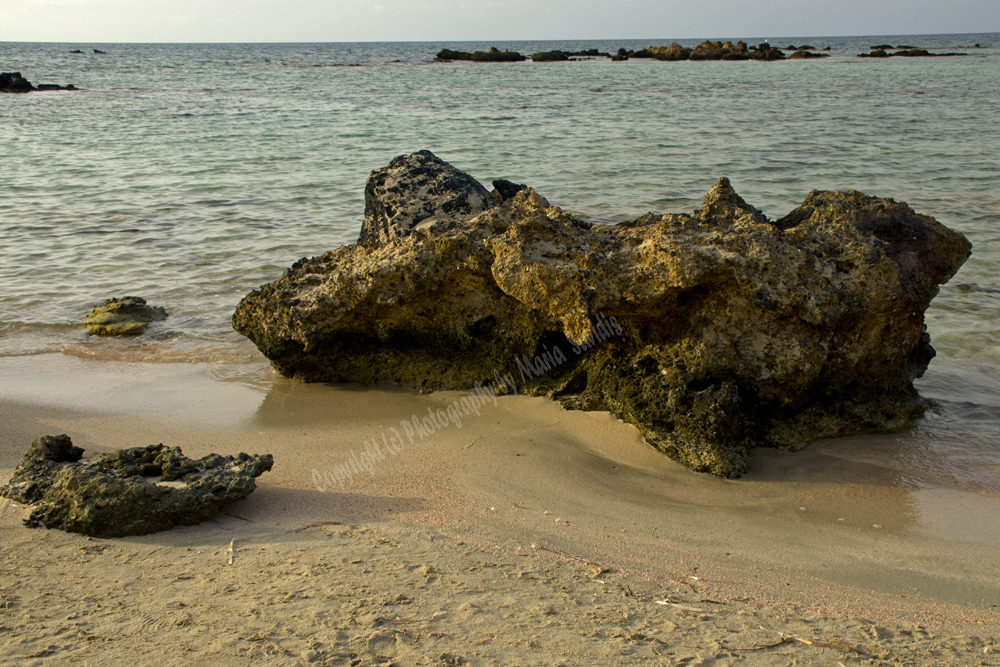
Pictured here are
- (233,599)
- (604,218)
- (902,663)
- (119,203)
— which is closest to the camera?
(902,663)

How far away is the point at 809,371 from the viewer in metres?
3.42

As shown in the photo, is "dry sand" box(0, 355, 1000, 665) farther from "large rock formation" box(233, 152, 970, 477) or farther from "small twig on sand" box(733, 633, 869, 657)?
"large rock formation" box(233, 152, 970, 477)

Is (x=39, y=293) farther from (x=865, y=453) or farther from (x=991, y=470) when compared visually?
(x=991, y=470)

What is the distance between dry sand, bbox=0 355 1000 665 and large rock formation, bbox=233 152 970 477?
22cm

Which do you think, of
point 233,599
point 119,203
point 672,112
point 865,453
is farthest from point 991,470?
point 672,112

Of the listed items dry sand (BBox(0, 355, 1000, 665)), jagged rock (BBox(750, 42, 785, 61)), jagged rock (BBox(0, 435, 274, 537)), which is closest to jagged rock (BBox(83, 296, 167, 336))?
dry sand (BBox(0, 355, 1000, 665))

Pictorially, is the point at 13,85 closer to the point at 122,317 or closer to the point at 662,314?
the point at 122,317

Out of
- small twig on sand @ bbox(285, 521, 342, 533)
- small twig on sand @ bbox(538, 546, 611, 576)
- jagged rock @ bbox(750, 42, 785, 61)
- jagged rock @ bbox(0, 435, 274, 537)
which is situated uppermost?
jagged rock @ bbox(750, 42, 785, 61)

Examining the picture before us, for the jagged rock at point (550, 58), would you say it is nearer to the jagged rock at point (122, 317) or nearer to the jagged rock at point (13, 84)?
the jagged rock at point (13, 84)

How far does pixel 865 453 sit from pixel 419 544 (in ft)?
7.30

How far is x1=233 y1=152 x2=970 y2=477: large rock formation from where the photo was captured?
3346 millimetres

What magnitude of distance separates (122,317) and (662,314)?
4028 millimetres

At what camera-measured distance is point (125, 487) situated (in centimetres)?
259

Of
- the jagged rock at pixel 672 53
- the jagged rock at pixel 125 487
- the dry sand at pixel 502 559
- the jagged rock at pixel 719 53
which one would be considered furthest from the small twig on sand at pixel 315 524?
the jagged rock at pixel 672 53
